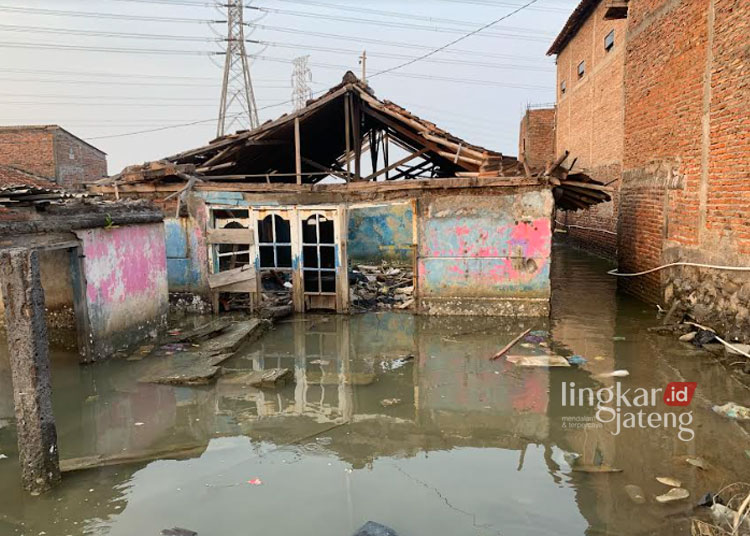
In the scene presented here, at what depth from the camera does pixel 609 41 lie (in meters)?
18.0

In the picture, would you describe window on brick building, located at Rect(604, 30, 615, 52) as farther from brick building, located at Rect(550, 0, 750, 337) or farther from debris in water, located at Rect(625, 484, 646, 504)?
debris in water, located at Rect(625, 484, 646, 504)

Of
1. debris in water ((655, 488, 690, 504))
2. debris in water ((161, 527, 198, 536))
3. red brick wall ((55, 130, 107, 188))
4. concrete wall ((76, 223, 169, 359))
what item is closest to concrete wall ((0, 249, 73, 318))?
concrete wall ((76, 223, 169, 359))

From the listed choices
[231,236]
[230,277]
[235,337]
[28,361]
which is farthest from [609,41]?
[28,361]

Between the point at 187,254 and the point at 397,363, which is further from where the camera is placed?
the point at 187,254

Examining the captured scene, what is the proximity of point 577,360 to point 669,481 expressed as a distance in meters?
3.07

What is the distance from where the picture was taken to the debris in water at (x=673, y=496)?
408 centimetres

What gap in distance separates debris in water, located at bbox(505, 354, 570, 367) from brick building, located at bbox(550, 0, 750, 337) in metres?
2.51

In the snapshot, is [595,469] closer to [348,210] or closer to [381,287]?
[348,210]

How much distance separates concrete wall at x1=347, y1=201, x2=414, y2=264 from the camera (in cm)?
1566

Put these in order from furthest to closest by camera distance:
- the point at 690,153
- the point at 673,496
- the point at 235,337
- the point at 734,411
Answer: the point at 690,153, the point at 235,337, the point at 734,411, the point at 673,496

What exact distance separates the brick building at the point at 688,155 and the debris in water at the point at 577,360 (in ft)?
7.08

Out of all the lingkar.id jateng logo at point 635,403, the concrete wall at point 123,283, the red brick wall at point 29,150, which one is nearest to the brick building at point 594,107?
the lingkar.id jateng logo at point 635,403

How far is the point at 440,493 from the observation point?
430cm

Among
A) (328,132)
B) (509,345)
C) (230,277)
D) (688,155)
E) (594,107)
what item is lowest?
(509,345)
